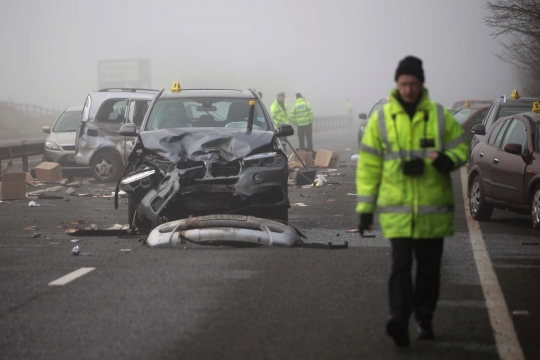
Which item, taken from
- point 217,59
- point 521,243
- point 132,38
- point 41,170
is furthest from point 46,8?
point 521,243

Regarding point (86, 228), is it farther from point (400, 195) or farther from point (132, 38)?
point (132, 38)

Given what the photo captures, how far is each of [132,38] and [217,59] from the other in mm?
21678

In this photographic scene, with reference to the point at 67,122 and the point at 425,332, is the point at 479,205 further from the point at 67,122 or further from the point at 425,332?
the point at 67,122

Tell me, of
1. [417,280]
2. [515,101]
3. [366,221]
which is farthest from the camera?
[515,101]

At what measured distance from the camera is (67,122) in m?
25.3

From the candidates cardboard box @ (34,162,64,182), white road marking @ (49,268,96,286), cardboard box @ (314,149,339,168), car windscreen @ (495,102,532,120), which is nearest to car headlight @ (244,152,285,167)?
white road marking @ (49,268,96,286)

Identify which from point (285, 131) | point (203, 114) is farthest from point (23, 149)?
point (285, 131)

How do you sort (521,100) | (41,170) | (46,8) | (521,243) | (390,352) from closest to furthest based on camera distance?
(390,352), (521,243), (521,100), (41,170), (46,8)

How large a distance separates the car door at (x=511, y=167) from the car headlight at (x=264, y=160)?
3.04m

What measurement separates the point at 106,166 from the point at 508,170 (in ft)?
35.0

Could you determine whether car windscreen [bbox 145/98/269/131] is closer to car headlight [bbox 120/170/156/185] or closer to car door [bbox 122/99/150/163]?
car headlight [bbox 120/170/156/185]

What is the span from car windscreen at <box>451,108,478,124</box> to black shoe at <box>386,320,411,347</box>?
847 inches

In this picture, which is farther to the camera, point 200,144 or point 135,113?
point 135,113

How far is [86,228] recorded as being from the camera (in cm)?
1409
